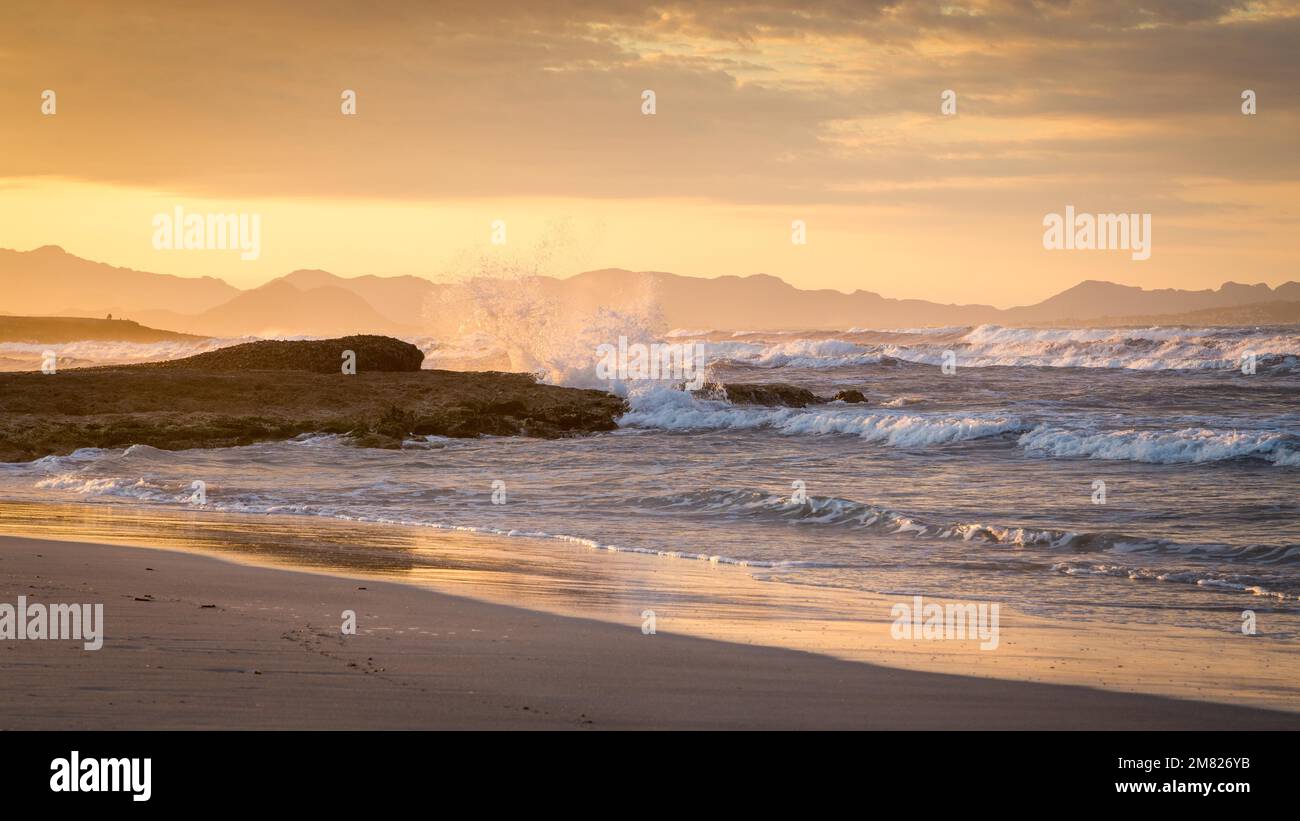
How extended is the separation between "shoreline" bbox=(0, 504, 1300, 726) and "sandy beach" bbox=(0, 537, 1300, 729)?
28 cm

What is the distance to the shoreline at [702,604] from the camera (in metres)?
6.44

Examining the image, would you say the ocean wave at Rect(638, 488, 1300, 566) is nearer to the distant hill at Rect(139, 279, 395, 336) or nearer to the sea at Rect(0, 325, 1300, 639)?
the sea at Rect(0, 325, 1300, 639)

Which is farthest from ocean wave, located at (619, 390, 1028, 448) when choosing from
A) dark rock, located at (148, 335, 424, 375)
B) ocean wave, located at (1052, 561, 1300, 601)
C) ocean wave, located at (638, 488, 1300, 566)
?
ocean wave, located at (1052, 561, 1300, 601)

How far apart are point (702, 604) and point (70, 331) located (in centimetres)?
9619

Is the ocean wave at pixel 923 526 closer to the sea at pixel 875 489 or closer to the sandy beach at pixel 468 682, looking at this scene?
the sea at pixel 875 489

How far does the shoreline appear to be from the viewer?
6441 millimetres

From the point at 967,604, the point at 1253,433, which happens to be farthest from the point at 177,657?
the point at 1253,433

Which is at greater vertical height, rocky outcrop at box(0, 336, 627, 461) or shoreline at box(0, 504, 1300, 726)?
rocky outcrop at box(0, 336, 627, 461)

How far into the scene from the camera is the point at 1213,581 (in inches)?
388

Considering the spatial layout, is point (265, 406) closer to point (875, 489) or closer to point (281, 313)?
point (875, 489)

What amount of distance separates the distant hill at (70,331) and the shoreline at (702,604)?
81418mm

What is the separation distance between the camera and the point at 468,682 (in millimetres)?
5633
